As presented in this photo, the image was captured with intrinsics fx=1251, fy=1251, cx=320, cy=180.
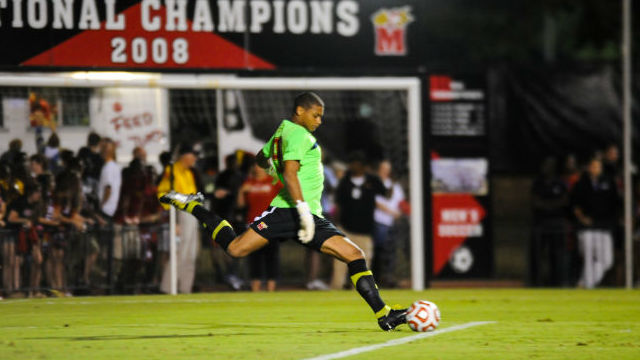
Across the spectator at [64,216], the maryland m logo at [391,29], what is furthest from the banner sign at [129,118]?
the maryland m logo at [391,29]

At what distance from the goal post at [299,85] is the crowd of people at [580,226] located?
2692mm

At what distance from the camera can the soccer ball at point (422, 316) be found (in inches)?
431

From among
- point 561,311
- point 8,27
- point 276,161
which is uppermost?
point 8,27

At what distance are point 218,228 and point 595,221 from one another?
9153 mm

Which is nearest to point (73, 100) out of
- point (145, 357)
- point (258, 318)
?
point (258, 318)

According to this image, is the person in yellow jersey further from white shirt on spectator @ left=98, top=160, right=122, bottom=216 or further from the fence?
white shirt on spectator @ left=98, top=160, right=122, bottom=216

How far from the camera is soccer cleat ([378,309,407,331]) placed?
1093cm

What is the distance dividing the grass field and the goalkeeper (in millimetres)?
441

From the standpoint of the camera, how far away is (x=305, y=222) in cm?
1055

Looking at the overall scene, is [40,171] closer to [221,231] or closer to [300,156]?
[221,231]

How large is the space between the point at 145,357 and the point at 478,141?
10756 millimetres

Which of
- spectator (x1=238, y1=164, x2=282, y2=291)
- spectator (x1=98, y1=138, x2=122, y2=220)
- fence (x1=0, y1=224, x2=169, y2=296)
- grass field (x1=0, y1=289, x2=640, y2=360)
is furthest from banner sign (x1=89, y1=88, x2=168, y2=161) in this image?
grass field (x1=0, y1=289, x2=640, y2=360)

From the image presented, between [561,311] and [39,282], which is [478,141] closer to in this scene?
[561,311]

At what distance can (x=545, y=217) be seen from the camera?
1961cm
